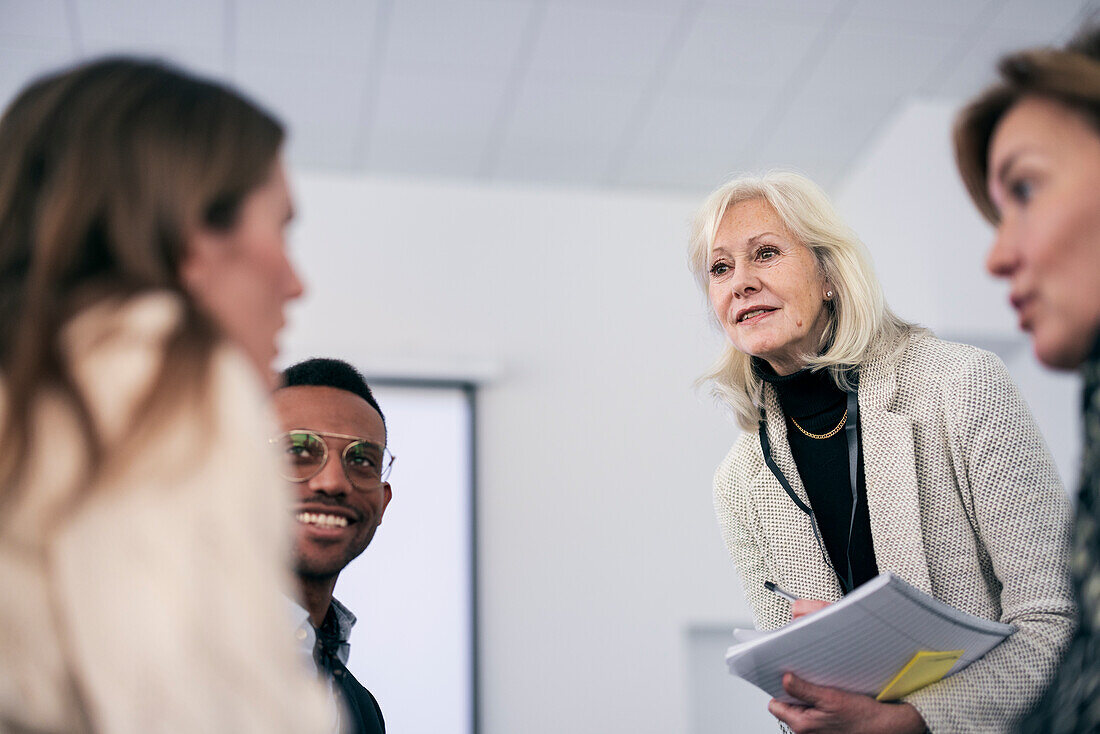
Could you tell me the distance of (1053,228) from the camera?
3.56ft

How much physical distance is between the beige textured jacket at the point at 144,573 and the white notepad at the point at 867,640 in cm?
78

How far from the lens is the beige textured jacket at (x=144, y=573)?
0.75 metres

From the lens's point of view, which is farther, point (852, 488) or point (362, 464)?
point (362, 464)

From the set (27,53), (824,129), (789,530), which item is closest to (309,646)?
(789,530)

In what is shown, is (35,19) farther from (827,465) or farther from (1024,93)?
(1024,93)

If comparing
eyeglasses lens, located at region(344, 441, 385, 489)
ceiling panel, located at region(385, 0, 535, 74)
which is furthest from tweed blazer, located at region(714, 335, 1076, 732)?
ceiling panel, located at region(385, 0, 535, 74)

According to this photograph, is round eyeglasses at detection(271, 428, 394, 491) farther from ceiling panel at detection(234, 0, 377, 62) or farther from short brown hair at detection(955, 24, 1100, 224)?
ceiling panel at detection(234, 0, 377, 62)

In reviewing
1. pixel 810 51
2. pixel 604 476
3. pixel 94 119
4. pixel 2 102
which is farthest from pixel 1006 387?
pixel 2 102

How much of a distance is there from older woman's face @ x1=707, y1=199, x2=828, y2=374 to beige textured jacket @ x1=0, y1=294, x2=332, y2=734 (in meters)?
1.40

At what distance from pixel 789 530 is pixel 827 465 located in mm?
140

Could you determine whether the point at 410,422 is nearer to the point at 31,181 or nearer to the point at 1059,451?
the point at 1059,451

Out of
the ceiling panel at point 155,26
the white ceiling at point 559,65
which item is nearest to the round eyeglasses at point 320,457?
the white ceiling at point 559,65

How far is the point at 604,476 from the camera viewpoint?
509 cm

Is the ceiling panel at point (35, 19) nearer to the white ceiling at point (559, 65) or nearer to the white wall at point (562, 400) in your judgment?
the white ceiling at point (559, 65)
